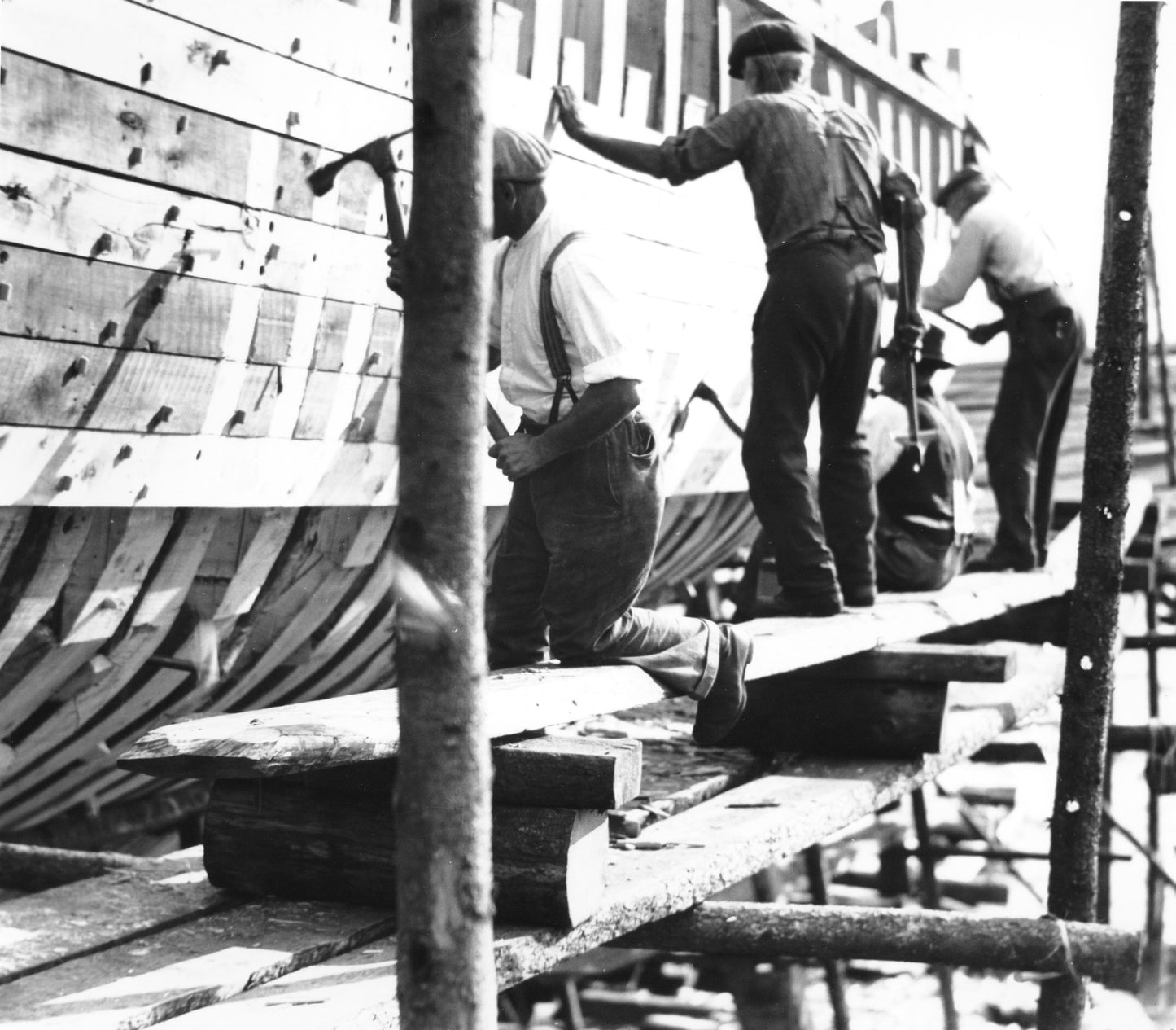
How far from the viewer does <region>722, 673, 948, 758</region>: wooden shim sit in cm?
515

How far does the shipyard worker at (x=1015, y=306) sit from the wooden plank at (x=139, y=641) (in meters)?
3.43

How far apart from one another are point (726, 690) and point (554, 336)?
1.08 m

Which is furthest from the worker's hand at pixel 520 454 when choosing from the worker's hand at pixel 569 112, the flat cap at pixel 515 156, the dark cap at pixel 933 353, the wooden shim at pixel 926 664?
the dark cap at pixel 933 353

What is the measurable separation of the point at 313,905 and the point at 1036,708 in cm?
387

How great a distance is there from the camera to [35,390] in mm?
3627

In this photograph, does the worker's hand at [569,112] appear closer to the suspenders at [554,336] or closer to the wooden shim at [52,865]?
the suspenders at [554,336]

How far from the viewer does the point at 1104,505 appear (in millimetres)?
4891

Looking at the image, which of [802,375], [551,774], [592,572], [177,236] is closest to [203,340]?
[177,236]

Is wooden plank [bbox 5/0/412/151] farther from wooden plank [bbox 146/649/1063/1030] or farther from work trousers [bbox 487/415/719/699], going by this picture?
wooden plank [bbox 146/649/1063/1030]

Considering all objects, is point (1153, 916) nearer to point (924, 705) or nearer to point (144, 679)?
point (924, 705)

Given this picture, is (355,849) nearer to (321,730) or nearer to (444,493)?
(321,730)

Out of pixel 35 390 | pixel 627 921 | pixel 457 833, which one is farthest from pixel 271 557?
pixel 457 833

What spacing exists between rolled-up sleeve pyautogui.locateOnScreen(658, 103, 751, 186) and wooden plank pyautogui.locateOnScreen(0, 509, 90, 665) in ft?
6.37

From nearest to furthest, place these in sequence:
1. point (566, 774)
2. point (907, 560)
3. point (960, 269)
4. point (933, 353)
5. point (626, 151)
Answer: point (566, 774), point (626, 151), point (907, 560), point (933, 353), point (960, 269)
